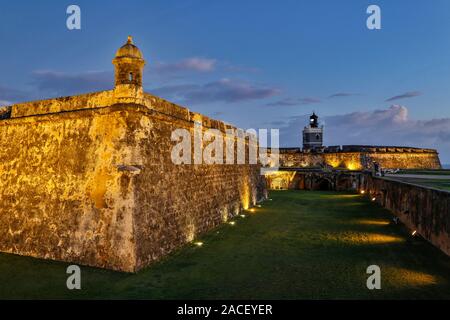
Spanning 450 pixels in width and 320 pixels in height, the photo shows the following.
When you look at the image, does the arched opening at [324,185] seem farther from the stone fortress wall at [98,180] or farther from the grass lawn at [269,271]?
the stone fortress wall at [98,180]

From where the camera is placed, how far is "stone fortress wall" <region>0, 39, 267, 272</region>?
7465 millimetres

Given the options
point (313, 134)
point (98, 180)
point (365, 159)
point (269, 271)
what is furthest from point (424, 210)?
point (313, 134)

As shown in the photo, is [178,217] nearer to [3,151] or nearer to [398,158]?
[3,151]

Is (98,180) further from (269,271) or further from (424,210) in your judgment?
(424,210)

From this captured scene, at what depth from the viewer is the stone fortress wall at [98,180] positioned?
7.46 metres

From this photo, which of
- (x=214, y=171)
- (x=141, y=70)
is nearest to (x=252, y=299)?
(x=141, y=70)

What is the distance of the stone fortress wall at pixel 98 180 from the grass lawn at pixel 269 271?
598 millimetres

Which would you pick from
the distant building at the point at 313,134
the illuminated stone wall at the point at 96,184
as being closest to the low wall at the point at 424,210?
the illuminated stone wall at the point at 96,184

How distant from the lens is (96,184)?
775 cm

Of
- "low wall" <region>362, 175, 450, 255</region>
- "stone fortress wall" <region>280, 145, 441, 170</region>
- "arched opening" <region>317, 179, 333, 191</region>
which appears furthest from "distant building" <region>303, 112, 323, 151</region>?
"low wall" <region>362, 175, 450, 255</region>

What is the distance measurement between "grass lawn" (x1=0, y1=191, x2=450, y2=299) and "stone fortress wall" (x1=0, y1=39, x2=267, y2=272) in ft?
1.96

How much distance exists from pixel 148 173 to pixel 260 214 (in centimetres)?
887

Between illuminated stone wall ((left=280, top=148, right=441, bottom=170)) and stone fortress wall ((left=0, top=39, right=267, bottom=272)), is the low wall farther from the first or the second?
illuminated stone wall ((left=280, top=148, right=441, bottom=170))

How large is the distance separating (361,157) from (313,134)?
23.0m
